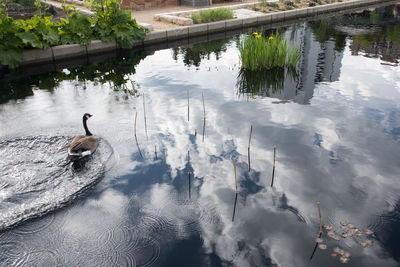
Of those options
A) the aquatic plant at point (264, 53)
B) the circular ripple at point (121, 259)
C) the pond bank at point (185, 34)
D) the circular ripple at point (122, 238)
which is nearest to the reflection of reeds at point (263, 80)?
the aquatic plant at point (264, 53)

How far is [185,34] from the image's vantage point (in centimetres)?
1343

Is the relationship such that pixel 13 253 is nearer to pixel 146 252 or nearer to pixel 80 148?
pixel 146 252

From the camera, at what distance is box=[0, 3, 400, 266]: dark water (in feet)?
12.7

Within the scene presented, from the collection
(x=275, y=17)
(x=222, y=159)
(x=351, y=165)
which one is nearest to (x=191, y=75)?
(x=222, y=159)

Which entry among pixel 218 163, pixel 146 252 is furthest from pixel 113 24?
pixel 146 252

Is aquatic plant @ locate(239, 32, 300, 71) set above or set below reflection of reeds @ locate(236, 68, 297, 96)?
above

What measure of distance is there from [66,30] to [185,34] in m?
4.63

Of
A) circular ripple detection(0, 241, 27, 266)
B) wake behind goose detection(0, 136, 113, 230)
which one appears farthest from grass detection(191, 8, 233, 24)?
circular ripple detection(0, 241, 27, 266)

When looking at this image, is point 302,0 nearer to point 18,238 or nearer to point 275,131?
point 275,131

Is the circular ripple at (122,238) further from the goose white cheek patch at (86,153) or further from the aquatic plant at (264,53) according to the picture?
the aquatic plant at (264,53)

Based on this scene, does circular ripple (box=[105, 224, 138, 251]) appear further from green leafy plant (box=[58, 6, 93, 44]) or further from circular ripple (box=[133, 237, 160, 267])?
green leafy plant (box=[58, 6, 93, 44])

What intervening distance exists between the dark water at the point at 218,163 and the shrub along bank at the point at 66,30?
Answer: 86 cm

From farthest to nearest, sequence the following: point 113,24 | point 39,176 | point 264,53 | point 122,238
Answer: point 113,24 → point 264,53 → point 39,176 → point 122,238

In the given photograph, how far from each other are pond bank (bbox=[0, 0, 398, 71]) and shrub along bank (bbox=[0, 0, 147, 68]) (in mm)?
246
